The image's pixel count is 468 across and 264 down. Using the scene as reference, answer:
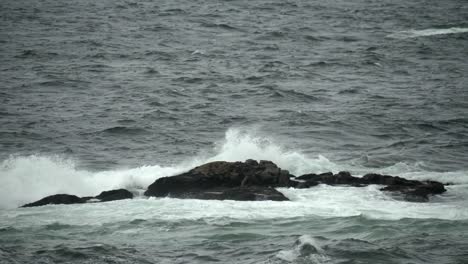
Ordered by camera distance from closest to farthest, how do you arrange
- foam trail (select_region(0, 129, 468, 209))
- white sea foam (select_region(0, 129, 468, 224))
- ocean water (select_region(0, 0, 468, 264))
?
1. ocean water (select_region(0, 0, 468, 264))
2. white sea foam (select_region(0, 129, 468, 224))
3. foam trail (select_region(0, 129, 468, 209))

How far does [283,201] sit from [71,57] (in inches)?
1143

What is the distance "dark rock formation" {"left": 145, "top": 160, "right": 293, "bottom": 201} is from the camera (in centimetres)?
2028

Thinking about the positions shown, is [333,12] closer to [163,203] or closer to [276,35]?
[276,35]

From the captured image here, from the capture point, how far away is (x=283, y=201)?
19.5 metres

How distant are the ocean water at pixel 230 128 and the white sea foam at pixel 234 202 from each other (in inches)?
3.1

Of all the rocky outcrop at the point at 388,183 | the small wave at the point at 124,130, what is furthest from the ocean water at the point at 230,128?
the rocky outcrop at the point at 388,183

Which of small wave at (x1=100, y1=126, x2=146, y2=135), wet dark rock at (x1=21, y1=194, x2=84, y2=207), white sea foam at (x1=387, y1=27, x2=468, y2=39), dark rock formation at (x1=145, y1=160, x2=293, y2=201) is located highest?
white sea foam at (x1=387, y1=27, x2=468, y2=39)

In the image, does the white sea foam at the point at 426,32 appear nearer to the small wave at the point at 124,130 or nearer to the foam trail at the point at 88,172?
the small wave at the point at 124,130

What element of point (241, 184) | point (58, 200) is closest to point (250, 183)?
point (241, 184)

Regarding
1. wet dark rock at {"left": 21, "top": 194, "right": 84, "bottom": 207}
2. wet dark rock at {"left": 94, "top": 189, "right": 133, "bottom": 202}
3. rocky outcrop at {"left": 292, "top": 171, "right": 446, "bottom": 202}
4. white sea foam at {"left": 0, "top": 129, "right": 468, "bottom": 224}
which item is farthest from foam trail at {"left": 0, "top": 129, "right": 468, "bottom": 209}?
wet dark rock at {"left": 94, "top": 189, "right": 133, "bottom": 202}

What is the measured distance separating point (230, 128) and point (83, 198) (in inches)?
408

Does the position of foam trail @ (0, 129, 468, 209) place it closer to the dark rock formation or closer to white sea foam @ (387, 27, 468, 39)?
the dark rock formation

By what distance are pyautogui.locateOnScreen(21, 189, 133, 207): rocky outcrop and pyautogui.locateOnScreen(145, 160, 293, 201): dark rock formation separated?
72 cm

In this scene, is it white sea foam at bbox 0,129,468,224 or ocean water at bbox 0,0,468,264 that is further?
white sea foam at bbox 0,129,468,224
